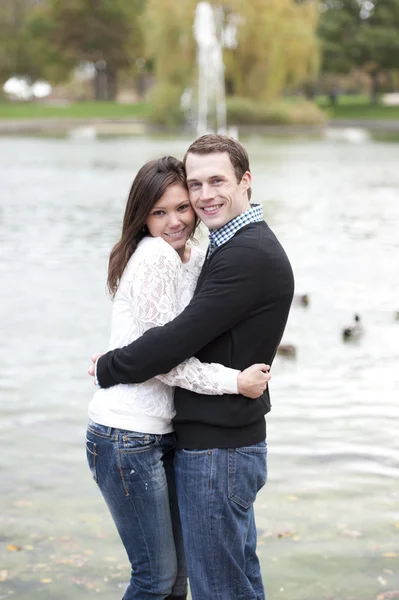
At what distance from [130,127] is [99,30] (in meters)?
34.3

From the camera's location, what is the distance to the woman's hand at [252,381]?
301 cm

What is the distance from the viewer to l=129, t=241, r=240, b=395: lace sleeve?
9.89 feet

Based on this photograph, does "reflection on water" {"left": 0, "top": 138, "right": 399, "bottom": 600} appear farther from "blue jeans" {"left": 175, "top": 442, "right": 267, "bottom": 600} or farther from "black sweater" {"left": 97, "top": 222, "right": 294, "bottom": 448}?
"black sweater" {"left": 97, "top": 222, "right": 294, "bottom": 448}

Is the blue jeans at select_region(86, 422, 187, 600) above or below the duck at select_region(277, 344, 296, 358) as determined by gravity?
above

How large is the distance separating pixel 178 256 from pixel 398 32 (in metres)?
67.7

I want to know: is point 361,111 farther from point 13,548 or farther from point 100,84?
point 13,548

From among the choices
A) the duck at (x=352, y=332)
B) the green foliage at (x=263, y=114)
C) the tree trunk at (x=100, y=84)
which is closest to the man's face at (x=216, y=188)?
the duck at (x=352, y=332)

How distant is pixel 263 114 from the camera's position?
1807 inches

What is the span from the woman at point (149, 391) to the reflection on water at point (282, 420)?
4.22 feet

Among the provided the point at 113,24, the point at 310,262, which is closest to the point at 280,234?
the point at 310,262

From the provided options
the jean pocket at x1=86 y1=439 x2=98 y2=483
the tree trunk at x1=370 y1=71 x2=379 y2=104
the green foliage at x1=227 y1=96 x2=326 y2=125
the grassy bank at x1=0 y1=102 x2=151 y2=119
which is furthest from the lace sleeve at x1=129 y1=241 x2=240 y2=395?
the tree trunk at x1=370 y1=71 x2=379 y2=104

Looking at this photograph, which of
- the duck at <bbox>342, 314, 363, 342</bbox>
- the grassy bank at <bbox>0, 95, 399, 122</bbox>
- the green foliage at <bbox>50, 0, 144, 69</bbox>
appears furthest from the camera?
the green foliage at <bbox>50, 0, 144, 69</bbox>

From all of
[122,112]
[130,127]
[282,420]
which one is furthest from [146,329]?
[122,112]

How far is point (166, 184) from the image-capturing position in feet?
10.4
